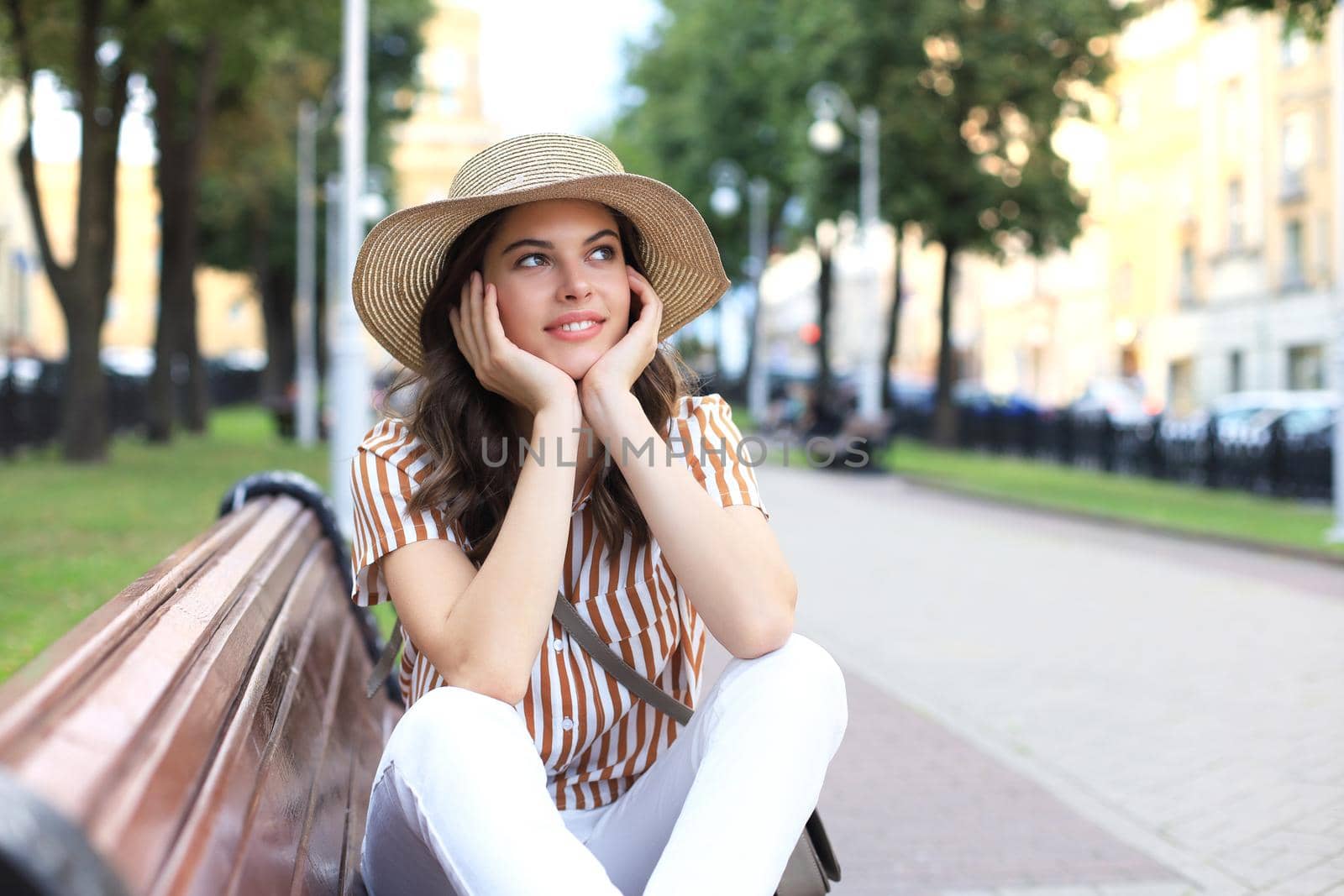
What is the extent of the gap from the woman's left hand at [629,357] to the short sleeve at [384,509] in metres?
0.34

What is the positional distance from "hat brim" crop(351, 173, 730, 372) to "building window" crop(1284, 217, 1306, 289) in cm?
4054

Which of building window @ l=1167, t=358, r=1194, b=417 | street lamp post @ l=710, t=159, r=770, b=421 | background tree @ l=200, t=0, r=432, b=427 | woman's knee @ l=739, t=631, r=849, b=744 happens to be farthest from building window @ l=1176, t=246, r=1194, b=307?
woman's knee @ l=739, t=631, r=849, b=744

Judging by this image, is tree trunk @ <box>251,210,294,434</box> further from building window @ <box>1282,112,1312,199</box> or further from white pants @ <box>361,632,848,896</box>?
building window @ <box>1282,112,1312,199</box>

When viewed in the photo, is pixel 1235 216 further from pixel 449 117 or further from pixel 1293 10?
pixel 449 117

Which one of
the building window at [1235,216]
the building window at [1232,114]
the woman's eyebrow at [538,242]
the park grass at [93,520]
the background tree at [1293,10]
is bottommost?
the park grass at [93,520]

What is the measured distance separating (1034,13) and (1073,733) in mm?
23261

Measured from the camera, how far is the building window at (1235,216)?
4231 cm

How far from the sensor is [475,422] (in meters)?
2.81

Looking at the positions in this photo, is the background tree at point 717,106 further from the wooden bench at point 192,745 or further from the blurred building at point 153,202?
the wooden bench at point 192,745

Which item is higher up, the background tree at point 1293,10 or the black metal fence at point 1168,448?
the background tree at point 1293,10

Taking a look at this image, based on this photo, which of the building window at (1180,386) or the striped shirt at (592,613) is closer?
the striped shirt at (592,613)

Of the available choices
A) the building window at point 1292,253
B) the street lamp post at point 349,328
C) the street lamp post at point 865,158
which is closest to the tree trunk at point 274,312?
the street lamp post at point 865,158

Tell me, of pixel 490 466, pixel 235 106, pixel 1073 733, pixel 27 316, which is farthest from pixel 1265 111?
pixel 27 316

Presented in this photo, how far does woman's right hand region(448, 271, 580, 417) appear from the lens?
2656mm
